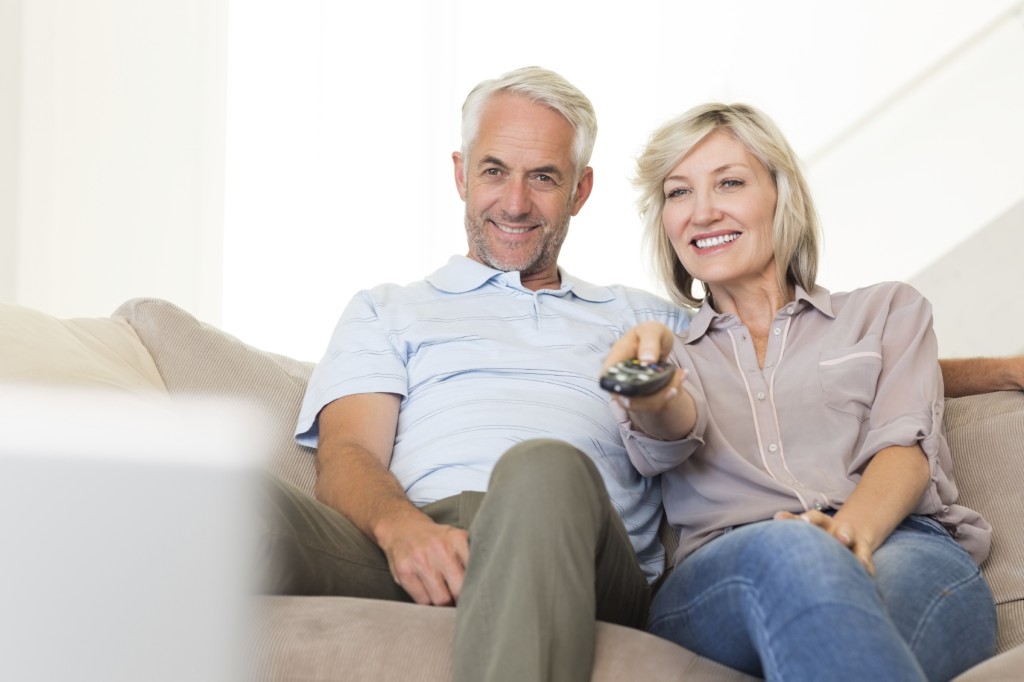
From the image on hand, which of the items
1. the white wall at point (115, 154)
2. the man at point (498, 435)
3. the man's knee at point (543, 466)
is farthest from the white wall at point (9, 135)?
the man's knee at point (543, 466)

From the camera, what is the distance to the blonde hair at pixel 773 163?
5.57ft

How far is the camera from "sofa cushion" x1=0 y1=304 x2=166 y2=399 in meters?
1.38

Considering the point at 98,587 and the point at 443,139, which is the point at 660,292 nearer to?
the point at 98,587

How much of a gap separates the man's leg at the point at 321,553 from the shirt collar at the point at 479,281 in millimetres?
→ 463

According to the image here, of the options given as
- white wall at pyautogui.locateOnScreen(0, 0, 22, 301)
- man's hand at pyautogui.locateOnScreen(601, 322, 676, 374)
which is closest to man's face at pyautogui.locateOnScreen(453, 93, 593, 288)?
man's hand at pyautogui.locateOnScreen(601, 322, 676, 374)

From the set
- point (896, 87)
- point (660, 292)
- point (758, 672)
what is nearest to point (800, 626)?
point (758, 672)

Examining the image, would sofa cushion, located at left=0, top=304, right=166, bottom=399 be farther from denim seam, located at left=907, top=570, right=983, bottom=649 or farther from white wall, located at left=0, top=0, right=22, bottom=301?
white wall, located at left=0, top=0, right=22, bottom=301

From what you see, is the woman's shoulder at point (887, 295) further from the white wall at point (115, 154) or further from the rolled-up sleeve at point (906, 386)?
the white wall at point (115, 154)

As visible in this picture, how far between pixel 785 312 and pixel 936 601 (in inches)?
21.3

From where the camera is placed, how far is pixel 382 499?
1.43 metres

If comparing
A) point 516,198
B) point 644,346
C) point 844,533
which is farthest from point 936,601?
point 516,198

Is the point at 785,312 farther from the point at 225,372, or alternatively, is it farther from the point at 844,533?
the point at 225,372

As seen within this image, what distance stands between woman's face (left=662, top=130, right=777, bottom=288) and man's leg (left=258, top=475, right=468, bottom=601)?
0.53 m

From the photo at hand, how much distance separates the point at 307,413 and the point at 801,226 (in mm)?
816
